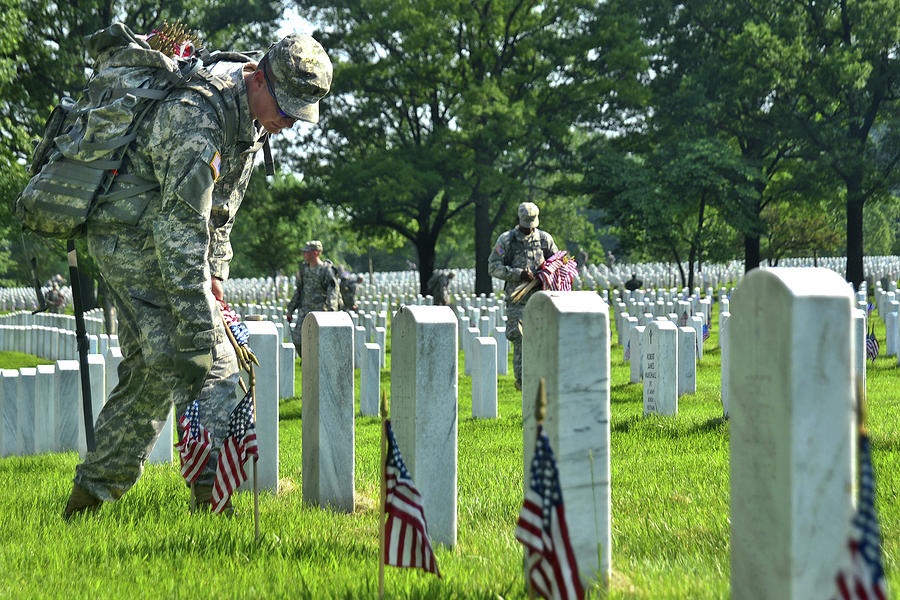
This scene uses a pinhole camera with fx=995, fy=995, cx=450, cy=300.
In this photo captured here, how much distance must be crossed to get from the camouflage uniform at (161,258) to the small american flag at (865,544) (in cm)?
288

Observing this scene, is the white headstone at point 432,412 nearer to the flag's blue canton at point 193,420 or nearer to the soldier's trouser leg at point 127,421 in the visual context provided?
the soldier's trouser leg at point 127,421

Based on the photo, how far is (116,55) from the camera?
4.47 m

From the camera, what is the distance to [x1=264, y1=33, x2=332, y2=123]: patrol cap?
14.1ft

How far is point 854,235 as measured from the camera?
36594 millimetres

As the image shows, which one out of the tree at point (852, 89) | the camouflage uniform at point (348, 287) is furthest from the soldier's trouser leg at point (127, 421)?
the tree at point (852, 89)

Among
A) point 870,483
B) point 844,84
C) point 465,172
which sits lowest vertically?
point 870,483

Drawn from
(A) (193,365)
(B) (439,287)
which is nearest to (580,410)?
(A) (193,365)

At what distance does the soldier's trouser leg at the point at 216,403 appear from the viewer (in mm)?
4992

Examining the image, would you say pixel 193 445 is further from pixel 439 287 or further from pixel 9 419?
pixel 439 287

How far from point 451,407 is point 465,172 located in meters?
33.3

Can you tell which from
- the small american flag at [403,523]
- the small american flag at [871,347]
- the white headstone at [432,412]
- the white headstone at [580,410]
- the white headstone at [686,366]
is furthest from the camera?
the small american flag at [871,347]

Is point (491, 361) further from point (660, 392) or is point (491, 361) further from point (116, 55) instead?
point (116, 55)

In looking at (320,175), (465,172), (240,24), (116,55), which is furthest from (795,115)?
(116,55)

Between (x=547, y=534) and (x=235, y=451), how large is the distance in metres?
2.12
